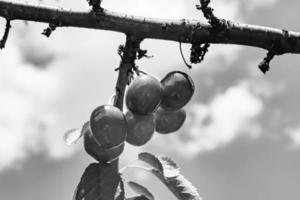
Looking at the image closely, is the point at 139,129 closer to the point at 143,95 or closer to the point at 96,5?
the point at 143,95

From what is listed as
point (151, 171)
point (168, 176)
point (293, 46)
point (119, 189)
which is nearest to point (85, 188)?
point (119, 189)

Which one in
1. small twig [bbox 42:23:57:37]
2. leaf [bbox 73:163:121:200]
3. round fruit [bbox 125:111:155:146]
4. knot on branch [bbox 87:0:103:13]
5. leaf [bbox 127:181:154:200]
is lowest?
leaf [bbox 73:163:121:200]

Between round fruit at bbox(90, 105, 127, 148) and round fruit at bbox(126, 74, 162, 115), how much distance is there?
178mm

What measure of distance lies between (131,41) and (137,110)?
0.50m

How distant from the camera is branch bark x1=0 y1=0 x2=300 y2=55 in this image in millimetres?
2176

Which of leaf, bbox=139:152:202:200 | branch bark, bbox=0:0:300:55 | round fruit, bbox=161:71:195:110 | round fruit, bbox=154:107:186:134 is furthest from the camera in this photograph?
round fruit, bbox=154:107:186:134

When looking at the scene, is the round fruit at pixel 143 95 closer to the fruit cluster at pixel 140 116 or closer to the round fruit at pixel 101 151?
the fruit cluster at pixel 140 116

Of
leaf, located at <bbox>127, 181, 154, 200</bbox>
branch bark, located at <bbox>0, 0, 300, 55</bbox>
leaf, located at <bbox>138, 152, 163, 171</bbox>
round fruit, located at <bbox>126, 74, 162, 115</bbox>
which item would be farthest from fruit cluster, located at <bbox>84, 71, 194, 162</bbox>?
branch bark, located at <bbox>0, 0, 300, 55</bbox>

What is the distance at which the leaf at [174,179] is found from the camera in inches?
100.0

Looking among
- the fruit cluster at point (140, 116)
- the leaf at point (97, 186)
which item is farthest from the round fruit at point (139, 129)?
the leaf at point (97, 186)

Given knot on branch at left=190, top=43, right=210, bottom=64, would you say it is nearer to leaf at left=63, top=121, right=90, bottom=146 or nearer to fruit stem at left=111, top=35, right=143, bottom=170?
fruit stem at left=111, top=35, right=143, bottom=170

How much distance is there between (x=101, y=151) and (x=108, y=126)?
0.49 feet

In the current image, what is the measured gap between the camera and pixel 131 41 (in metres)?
2.33

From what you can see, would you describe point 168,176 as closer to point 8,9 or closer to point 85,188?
point 85,188
